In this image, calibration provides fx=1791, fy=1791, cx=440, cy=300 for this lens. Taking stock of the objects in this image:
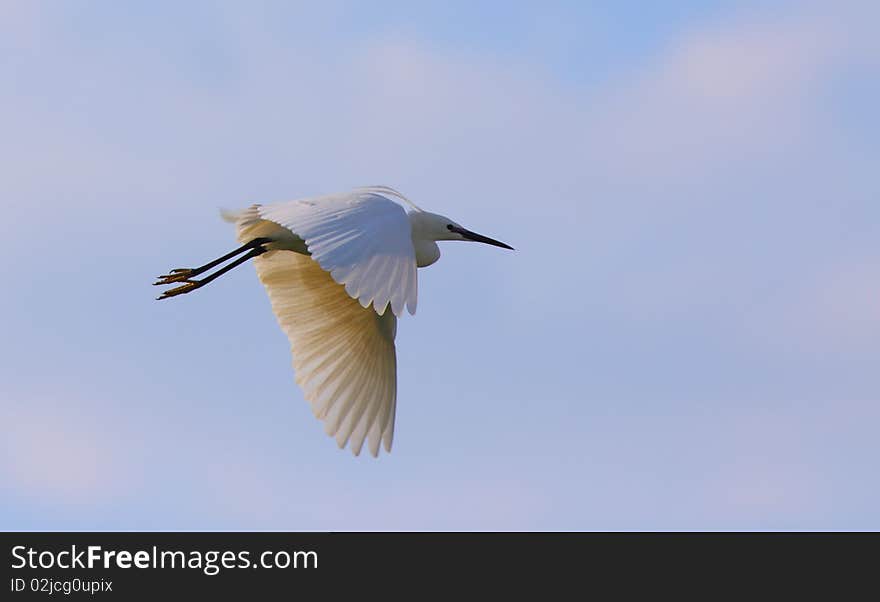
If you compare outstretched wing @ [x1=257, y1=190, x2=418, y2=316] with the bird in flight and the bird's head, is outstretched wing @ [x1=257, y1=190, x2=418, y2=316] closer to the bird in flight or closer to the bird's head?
the bird in flight

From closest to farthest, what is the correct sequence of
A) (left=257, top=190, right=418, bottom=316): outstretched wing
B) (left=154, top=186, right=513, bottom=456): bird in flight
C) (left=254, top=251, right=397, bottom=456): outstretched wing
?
(left=257, top=190, right=418, bottom=316): outstretched wing < (left=154, top=186, right=513, bottom=456): bird in flight < (left=254, top=251, right=397, bottom=456): outstretched wing

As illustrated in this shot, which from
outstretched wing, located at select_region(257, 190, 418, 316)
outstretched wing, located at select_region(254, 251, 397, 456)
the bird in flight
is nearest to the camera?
outstretched wing, located at select_region(257, 190, 418, 316)

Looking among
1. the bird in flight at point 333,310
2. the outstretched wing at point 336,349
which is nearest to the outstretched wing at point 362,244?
the bird in flight at point 333,310

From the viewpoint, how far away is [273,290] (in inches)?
598

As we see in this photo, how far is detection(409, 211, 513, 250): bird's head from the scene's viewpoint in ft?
50.7

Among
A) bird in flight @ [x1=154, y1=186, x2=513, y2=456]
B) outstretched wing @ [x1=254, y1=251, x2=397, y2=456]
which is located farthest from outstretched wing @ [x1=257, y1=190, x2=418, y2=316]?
outstretched wing @ [x1=254, y1=251, x2=397, y2=456]

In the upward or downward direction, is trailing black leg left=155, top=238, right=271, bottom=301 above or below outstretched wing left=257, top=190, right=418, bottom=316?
above

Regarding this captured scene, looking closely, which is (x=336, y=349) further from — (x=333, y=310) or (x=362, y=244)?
(x=362, y=244)

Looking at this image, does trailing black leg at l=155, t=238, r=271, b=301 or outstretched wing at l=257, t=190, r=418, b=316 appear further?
trailing black leg at l=155, t=238, r=271, b=301

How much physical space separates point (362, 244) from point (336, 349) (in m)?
2.51

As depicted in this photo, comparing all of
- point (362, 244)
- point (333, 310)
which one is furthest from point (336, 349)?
point (362, 244)

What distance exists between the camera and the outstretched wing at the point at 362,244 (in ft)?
39.7

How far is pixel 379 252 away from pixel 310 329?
267 cm

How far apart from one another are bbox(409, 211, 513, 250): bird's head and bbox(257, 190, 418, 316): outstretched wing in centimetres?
204
